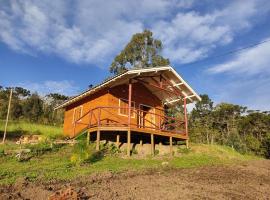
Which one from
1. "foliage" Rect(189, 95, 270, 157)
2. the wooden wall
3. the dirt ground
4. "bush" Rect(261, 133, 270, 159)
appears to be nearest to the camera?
the dirt ground

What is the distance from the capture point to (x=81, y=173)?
1108 cm

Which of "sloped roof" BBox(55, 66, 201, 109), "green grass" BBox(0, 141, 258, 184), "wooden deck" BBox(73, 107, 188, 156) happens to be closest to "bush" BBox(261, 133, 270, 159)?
"sloped roof" BBox(55, 66, 201, 109)

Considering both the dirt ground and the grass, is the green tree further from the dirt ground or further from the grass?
the dirt ground

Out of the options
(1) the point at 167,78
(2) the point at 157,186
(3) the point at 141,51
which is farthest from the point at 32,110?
(2) the point at 157,186

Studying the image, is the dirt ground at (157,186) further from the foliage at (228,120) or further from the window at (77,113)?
the foliage at (228,120)

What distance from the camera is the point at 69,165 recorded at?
12539mm

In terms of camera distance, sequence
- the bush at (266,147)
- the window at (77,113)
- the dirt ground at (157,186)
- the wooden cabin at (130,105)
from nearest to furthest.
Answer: the dirt ground at (157,186) → the wooden cabin at (130,105) → the window at (77,113) → the bush at (266,147)

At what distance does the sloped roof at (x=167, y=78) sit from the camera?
17.8 metres

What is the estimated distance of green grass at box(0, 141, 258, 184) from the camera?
10750mm

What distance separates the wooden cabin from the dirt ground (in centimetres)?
494

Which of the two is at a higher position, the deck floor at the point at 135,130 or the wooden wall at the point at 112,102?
the wooden wall at the point at 112,102

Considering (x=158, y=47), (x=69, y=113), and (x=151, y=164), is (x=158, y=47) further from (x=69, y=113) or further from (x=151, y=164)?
(x=151, y=164)

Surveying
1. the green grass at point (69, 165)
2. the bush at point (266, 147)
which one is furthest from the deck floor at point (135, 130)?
the bush at point (266, 147)

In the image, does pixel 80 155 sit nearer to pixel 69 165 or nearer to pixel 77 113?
pixel 69 165
